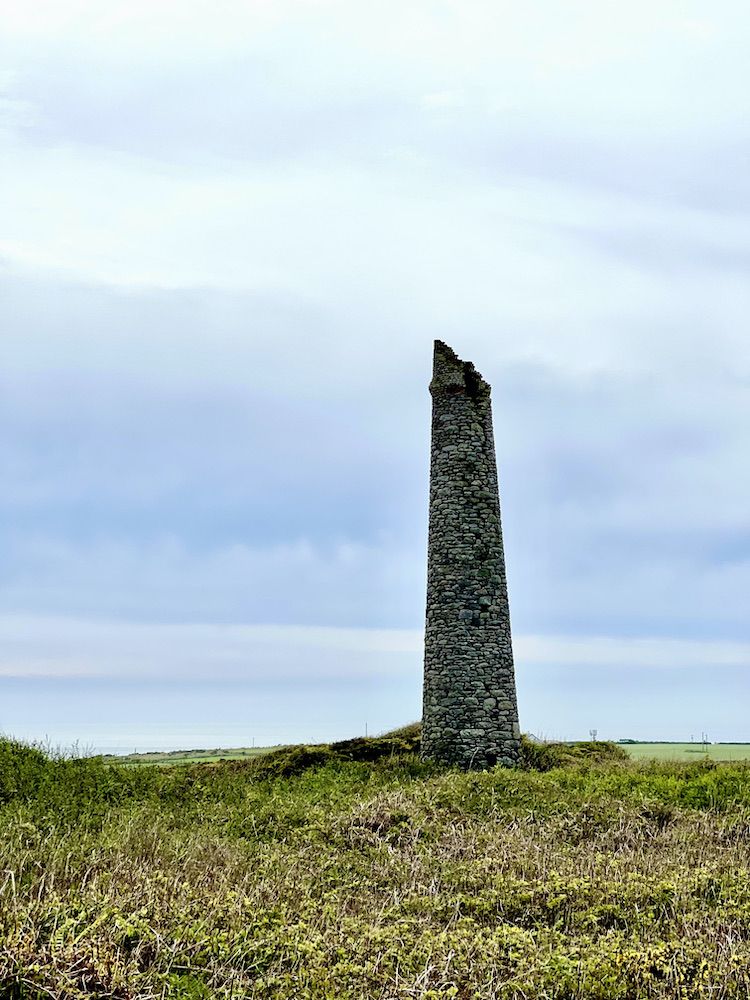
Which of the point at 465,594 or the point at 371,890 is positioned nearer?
the point at 371,890

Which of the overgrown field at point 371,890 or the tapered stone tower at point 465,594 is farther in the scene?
the tapered stone tower at point 465,594

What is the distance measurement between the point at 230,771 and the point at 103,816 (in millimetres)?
10408

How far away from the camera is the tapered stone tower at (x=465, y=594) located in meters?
23.4

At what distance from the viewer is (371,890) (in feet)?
39.4

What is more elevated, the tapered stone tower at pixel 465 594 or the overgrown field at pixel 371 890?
the tapered stone tower at pixel 465 594

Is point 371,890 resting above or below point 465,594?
below

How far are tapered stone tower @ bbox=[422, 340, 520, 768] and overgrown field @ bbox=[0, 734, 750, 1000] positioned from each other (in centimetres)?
460

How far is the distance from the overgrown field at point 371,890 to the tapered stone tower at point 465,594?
460cm

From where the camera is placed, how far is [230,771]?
24.6 m

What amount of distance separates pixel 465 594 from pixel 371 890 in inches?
495

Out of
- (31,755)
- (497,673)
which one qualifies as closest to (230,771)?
(31,755)

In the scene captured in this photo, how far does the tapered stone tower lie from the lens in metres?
23.4

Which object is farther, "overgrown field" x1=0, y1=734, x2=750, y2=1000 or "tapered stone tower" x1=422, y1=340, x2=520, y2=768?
"tapered stone tower" x1=422, y1=340, x2=520, y2=768

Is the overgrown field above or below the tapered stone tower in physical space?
below
